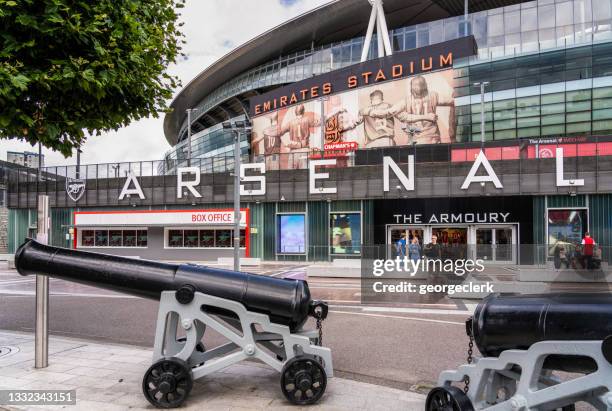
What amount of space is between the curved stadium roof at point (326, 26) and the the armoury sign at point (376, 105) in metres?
11.8

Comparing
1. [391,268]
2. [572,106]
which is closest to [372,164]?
[391,268]

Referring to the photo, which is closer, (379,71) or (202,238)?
(202,238)

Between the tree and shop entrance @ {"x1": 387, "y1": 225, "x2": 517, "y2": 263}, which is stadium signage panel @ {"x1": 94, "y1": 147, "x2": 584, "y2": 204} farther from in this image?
the tree

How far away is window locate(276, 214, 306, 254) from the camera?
28.7 metres

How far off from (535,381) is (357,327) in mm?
6180

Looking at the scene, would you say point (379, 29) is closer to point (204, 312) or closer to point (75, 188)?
point (75, 188)

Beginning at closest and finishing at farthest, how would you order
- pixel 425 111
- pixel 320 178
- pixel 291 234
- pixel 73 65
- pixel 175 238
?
1. pixel 73 65
2. pixel 320 178
3. pixel 291 234
4. pixel 175 238
5. pixel 425 111

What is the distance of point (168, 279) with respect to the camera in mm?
4840

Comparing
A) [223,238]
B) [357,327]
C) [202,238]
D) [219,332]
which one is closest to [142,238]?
[202,238]

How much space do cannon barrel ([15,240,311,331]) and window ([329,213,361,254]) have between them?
22.8 metres

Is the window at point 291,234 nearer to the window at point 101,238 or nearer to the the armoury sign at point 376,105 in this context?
the the armoury sign at point 376,105

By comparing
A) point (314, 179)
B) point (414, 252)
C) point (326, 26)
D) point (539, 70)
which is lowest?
point (414, 252)

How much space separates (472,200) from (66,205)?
28.4 metres

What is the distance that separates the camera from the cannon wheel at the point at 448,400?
3723 millimetres
